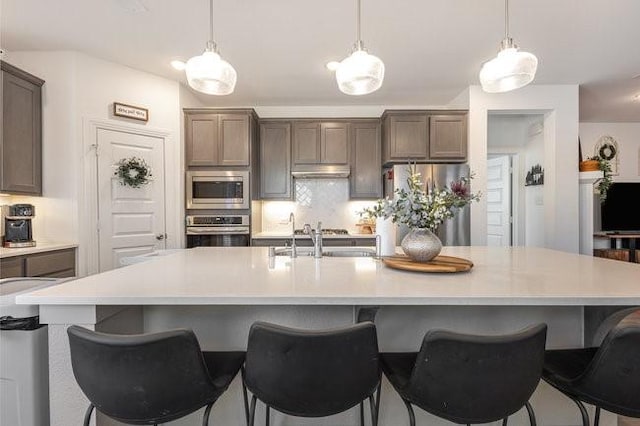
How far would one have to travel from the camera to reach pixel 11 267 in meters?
2.34

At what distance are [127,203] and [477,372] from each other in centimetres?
356

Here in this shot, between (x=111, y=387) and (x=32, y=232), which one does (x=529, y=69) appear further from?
(x=32, y=232)

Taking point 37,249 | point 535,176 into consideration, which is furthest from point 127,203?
point 535,176

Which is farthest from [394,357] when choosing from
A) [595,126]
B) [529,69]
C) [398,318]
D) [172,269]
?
[595,126]

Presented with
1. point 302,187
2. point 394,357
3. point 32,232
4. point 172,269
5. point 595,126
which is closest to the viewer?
point 394,357

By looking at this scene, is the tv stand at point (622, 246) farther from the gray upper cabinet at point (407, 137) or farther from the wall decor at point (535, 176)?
the gray upper cabinet at point (407, 137)

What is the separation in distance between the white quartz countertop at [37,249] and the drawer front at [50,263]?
0.04m

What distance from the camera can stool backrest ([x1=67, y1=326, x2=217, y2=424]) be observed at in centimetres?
90

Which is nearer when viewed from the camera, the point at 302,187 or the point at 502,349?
the point at 502,349

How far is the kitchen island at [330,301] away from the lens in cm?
109

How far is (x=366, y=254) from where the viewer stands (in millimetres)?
2373

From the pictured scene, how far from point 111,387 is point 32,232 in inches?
115

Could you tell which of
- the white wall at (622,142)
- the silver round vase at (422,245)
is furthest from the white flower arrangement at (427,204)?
the white wall at (622,142)

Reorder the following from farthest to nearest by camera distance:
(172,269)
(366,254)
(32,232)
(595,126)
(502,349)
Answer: (595,126)
(32,232)
(366,254)
(172,269)
(502,349)
